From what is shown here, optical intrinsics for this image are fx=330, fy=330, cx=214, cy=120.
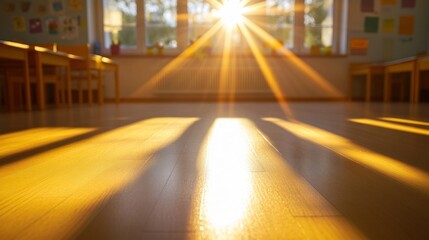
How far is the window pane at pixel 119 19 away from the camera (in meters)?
6.05

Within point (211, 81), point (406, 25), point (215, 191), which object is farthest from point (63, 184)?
point (406, 25)

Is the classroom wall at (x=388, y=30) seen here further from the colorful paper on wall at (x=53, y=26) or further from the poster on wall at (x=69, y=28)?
the colorful paper on wall at (x=53, y=26)

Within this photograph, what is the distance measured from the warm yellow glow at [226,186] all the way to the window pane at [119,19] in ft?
17.9

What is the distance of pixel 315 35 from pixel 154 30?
304cm

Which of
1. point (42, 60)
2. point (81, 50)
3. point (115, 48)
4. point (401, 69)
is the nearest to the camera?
point (42, 60)

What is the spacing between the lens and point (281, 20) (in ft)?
20.4

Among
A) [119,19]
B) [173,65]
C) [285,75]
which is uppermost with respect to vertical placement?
[119,19]

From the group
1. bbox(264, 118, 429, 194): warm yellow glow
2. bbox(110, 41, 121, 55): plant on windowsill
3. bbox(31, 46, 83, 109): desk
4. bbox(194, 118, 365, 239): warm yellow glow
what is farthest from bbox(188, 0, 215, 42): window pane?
bbox(194, 118, 365, 239): warm yellow glow

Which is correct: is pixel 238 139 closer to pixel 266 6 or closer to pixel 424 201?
pixel 424 201

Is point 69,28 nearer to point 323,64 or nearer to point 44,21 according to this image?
point 44,21

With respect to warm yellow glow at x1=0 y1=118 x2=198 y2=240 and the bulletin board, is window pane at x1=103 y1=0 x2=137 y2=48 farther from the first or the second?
warm yellow glow at x1=0 y1=118 x2=198 y2=240

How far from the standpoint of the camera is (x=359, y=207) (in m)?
0.54

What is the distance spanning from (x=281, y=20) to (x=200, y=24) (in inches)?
60.0

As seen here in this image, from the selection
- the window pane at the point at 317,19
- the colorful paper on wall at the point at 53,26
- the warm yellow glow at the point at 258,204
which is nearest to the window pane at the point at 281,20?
the window pane at the point at 317,19
